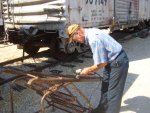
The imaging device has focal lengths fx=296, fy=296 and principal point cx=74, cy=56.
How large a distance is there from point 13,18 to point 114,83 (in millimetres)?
6366

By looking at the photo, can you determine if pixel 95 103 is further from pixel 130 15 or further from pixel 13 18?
pixel 130 15

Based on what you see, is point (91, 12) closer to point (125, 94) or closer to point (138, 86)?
point (138, 86)

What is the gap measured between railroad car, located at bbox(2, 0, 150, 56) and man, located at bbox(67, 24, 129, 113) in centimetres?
376

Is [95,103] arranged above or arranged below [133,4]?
below

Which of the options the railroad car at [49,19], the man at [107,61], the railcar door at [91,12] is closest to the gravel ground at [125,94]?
the railroad car at [49,19]

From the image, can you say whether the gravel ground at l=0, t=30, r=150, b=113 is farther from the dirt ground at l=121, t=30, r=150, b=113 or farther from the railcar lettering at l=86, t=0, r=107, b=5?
the railcar lettering at l=86, t=0, r=107, b=5

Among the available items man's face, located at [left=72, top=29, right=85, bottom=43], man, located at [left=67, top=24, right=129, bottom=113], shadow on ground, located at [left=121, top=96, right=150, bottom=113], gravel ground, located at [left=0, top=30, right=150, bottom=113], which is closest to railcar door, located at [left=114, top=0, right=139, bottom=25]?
gravel ground, located at [left=0, top=30, right=150, bottom=113]

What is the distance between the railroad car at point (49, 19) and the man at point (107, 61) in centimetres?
376

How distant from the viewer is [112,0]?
11.5 m

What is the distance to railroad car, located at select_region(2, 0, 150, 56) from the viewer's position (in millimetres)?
8516

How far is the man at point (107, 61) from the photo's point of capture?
4230 mm

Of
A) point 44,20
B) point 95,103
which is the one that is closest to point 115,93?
point 95,103

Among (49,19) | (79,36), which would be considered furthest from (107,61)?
(49,19)

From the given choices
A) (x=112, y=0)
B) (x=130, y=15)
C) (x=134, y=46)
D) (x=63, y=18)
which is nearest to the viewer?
(x=63, y=18)
